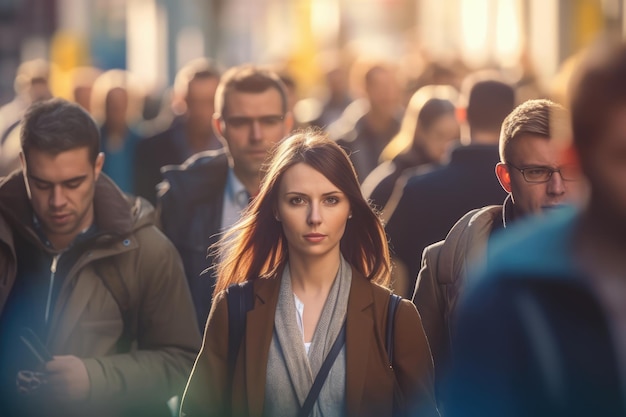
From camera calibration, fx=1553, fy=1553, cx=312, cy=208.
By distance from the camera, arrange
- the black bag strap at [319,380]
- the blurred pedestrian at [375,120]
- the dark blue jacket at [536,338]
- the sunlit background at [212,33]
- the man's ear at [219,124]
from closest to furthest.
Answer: the dark blue jacket at [536,338] < the black bag strap at [319,380] < the man's ear at [219,124] < the blurred pedestrian at [375,120] < the sunlit background at [212,33]

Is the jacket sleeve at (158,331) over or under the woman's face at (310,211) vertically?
under

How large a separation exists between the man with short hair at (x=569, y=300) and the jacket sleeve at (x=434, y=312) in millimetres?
2464

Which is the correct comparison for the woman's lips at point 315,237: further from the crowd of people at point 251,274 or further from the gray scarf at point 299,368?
the gray scarf at point 299,368

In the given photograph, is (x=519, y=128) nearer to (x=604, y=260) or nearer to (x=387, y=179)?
(x=604, y=260)

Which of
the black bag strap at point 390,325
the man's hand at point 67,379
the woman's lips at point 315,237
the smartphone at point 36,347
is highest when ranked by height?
the woman's lips at point 315,237

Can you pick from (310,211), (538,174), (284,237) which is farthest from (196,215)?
(538,174)

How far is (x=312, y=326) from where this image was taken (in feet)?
15.1

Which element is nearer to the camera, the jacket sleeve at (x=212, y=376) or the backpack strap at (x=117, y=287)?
the jacket sleeve at (x=212, y=376)

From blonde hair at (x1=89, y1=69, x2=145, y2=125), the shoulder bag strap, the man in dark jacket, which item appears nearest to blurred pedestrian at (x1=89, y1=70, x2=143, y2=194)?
blonde hair at (x1=89, y1=69, x2=145, y2=125)

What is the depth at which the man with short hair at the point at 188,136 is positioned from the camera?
11.2 meters

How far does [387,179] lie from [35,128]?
3361 millimetres

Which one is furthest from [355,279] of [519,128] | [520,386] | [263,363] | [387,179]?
[387,179]

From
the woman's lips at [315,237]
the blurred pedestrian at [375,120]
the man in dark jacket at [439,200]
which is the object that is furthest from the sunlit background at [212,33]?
the woman's lips at [315,237]

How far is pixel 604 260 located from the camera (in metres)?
2.53
